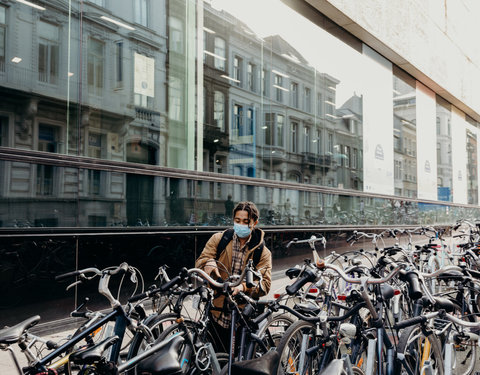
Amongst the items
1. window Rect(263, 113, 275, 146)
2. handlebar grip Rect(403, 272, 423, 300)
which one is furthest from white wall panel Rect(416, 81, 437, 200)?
handlebar grip Rect(403, 272, 423, 300)

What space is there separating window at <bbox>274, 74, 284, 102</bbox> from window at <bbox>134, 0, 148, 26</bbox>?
4.20m

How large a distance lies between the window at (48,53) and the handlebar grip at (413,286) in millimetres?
5762

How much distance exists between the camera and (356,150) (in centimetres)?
1498

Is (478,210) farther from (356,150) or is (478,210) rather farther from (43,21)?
(43,21)

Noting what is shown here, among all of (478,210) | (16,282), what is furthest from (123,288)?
(478,210)

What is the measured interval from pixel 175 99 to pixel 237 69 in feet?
7.00

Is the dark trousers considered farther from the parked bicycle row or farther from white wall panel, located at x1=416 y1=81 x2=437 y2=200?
white wall panel, located at x1=416 y1=81 x2=437 y2=200

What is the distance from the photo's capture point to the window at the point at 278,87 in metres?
11.8

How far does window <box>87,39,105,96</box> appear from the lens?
744 centimetres

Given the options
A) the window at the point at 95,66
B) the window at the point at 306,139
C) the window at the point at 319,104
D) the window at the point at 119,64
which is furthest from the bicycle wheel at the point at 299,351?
the window at the point at 319,104

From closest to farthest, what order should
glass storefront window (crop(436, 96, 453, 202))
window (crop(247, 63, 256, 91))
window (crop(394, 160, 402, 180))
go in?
window (crop(247, 63, 256, 91)) → window (crop(394, 160, 402, 180)) → glass storefront window (crop(436, 96, 453, 202))

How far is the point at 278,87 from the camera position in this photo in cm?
1186

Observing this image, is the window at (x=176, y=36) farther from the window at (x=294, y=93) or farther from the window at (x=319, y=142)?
the window at (x=319, y=142)

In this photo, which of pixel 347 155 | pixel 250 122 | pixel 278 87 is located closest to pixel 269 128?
pixel 250 122
